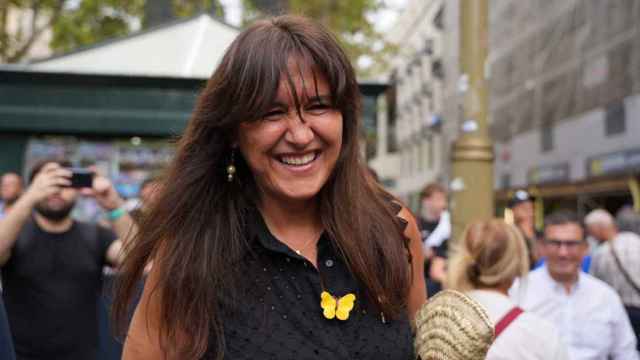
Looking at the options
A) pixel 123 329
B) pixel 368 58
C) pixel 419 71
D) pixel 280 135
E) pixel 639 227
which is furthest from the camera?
pixel 419 71

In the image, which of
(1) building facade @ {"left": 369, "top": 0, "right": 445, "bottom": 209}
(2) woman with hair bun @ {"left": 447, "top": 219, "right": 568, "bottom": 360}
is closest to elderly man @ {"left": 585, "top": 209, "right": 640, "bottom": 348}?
(2) woman with hair bun @ {"left": 447, "top": 219, "right": 568, "bottom": 360}

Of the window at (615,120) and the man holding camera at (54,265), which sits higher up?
the window at (615,120)

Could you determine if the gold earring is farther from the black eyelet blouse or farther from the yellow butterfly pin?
the yellow butterfly pin

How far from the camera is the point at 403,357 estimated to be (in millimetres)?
2148

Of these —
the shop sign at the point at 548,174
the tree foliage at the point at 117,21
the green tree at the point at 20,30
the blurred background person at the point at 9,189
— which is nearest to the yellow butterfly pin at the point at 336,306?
the blurred background person at the point at 9,189

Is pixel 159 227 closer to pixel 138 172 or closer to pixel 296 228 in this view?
pixel 296 228

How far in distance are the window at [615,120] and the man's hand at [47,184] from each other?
16.7 meters

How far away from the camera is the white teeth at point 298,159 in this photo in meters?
2.13

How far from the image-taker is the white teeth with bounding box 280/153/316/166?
7.00ft

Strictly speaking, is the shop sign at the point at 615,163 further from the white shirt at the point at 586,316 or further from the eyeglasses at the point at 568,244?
the white shirt at the point at 586,316

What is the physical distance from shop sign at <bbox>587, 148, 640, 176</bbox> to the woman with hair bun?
15057 millimetres

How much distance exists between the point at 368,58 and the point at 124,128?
10.0 metres

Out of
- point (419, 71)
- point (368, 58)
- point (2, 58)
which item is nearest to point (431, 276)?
point (368, 58)

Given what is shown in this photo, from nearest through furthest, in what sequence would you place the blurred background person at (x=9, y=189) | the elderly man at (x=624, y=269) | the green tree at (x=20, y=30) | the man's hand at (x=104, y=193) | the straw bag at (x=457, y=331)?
the straw bag at (x=457, y=331), the man's hand at (x=104, y=193), the elderly man at (x=624, y=269), the blurred background person at (x=9, y=189), the green tree at (x=20, y=30)
